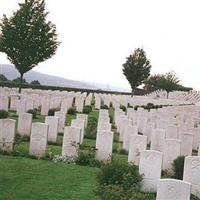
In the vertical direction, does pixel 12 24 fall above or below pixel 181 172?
above

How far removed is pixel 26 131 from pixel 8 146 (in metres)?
2.40

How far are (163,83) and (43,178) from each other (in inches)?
1972

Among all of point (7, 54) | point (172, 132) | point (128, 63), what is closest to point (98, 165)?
point (172, 132)

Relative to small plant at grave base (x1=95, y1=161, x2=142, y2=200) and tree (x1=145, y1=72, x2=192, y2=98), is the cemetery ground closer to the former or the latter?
small plant at grave base (x1=95, y1=161, x2=142, y2=200)

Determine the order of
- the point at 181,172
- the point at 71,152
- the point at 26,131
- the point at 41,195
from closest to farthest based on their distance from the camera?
the point at 41,195 → the point at 181,172 → the point at 71,152 → the point at 26,131

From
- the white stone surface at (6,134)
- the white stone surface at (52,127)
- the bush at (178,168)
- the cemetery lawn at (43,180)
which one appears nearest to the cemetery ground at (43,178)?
the cemetery lawn at (43,180)

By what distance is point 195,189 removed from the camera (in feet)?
32.7

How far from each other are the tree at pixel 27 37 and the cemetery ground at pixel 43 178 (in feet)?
60.9

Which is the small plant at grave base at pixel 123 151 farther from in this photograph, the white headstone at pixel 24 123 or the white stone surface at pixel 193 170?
the white stone surface at pixel 193 170

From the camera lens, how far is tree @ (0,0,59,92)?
31.7m

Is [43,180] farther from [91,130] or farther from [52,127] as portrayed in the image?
[91,130]

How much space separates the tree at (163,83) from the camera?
2311 inches

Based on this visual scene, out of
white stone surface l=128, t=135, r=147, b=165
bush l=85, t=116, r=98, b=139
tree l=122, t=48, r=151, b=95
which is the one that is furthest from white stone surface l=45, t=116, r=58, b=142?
tree l=122, t=48, r=151, b=95

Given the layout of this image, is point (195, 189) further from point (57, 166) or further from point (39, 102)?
point (39, 102)
